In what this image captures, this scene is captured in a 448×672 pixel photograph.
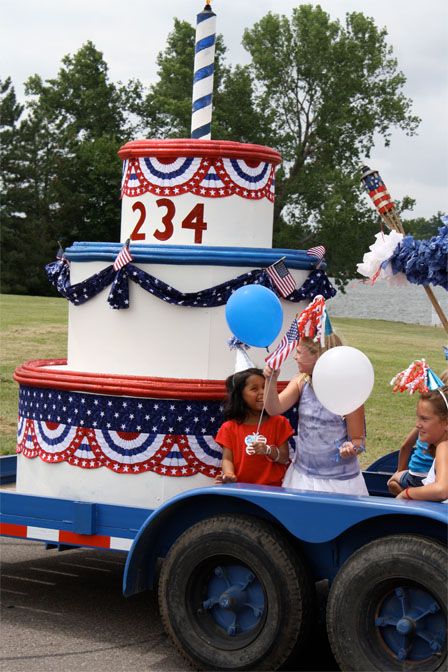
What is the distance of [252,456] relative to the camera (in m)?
4.89

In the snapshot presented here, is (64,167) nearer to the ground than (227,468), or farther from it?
farther from it

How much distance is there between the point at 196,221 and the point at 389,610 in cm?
231

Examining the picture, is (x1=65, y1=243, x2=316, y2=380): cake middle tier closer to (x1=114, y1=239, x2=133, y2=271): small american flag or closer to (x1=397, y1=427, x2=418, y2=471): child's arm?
(x1=114, y1=239, x2=133, y2=271): small american flag

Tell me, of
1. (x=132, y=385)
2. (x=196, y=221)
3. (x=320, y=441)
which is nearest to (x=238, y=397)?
(x=320, y=441)

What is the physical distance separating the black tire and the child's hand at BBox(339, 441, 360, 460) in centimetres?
62

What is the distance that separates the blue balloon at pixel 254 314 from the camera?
4.70 m

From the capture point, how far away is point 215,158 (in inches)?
217

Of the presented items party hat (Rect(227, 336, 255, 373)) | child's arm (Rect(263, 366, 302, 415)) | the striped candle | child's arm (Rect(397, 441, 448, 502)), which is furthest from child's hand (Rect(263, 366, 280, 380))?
the striped candle

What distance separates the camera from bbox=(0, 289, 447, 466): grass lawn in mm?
11500

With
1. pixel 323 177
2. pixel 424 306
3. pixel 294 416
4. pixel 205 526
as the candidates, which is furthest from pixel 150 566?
pixel 424 306

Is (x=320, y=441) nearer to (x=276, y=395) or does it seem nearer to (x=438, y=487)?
(x=276, y=395)

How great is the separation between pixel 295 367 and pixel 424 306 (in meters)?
34.7

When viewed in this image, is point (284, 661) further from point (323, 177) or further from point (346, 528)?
point (323, 177)

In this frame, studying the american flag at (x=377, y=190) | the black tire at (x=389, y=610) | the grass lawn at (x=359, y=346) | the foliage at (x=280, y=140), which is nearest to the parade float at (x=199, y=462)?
the black tire at (x=389, y=610)
